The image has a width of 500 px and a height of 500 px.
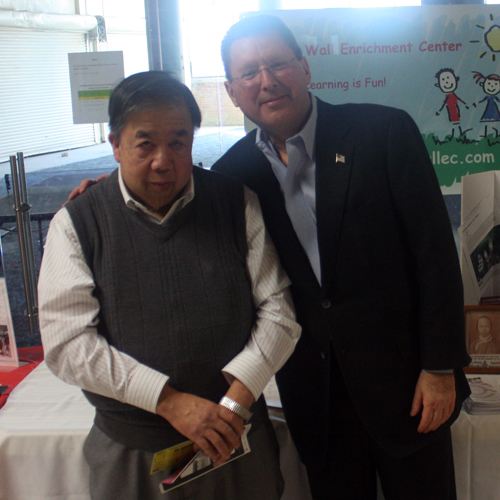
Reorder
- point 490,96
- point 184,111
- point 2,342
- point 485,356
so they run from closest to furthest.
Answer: point 184,111
point 485,356
point 2,342
point 490,96

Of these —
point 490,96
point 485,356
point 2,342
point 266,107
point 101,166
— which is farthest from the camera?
point 490,96

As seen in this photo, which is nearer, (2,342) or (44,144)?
(2,342)

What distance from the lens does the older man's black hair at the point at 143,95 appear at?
1.09 meters

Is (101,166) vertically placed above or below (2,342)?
above

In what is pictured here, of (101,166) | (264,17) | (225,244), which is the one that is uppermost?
(264,17)

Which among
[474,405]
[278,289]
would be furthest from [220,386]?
[474,405]

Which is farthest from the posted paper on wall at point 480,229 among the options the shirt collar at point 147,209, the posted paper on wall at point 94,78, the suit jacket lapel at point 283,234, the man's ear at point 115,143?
the posted paper on wall at point 94,78

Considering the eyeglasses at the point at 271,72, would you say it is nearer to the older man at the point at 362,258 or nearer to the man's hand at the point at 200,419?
the older man at the point at 362,258

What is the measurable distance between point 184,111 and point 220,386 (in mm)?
665

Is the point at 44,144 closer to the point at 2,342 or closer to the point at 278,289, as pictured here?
the point at 2,342

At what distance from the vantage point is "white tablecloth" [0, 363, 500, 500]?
5.04 ft

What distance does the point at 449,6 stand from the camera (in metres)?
2.30

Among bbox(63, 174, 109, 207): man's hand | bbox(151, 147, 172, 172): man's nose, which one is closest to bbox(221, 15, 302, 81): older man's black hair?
bbox(151, 147, 172, 172): man's nose

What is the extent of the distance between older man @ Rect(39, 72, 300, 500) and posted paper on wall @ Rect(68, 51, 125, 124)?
1.12m
